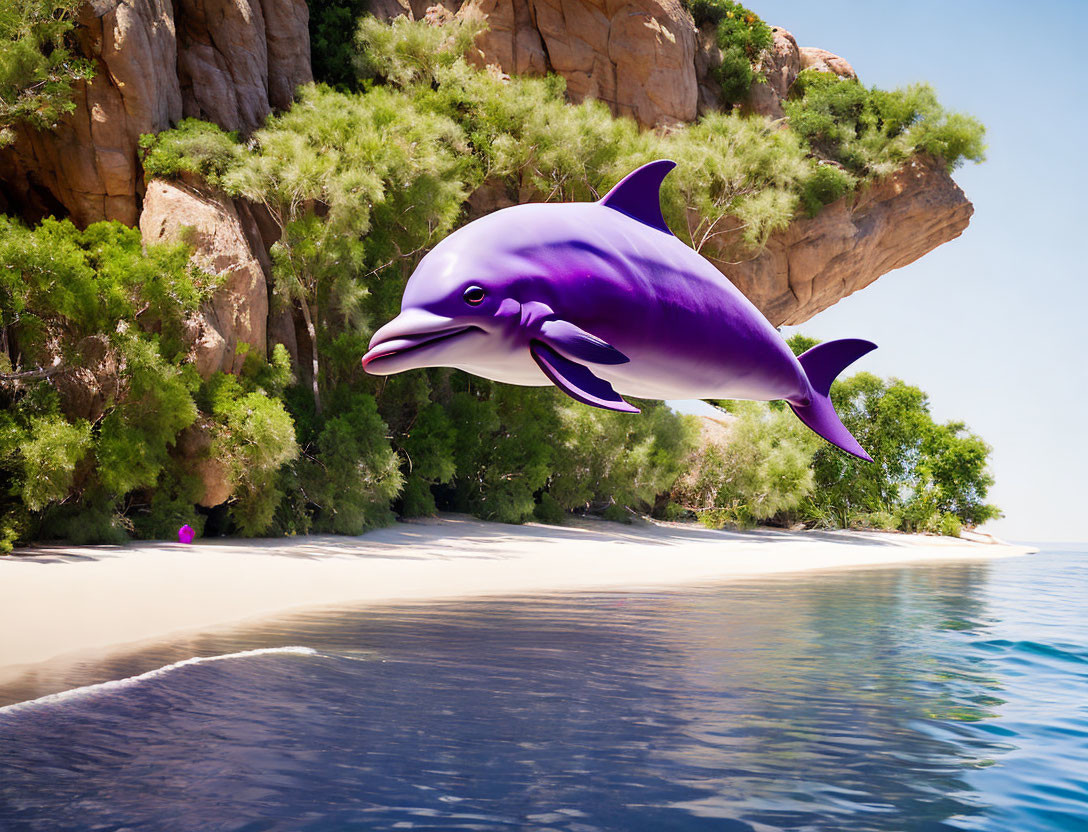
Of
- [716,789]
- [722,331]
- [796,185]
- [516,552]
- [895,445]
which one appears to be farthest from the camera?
[895,445]

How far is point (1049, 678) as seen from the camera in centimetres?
533

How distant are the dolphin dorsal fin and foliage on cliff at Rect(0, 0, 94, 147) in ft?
39.5

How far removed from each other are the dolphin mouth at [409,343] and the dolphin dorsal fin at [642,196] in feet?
2.57

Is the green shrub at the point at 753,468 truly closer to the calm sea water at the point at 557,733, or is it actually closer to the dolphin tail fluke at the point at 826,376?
the calm sea water at the point at 557,733

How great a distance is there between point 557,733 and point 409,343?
2.13 meters

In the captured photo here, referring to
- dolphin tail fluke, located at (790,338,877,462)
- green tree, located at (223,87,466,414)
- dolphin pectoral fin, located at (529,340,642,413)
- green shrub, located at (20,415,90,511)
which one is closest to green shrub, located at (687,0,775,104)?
green tree, located at (223,87,466,414)

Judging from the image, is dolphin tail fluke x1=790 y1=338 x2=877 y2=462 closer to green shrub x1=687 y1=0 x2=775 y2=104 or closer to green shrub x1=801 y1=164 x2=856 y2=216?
green shrub x1=801 y1=164 x2=856 y2=216

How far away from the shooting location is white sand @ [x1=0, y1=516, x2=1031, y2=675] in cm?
654

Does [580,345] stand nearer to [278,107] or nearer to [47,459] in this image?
[47,459]

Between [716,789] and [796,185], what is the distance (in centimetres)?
2164

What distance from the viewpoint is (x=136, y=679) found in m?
4.51

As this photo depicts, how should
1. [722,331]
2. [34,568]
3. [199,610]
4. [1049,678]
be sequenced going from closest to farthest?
[722,331] → [1049,678] → [199,610] → [34,568]

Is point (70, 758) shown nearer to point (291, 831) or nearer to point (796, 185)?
point (291, 831)

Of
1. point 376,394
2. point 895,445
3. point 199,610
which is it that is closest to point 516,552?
point 376,394
